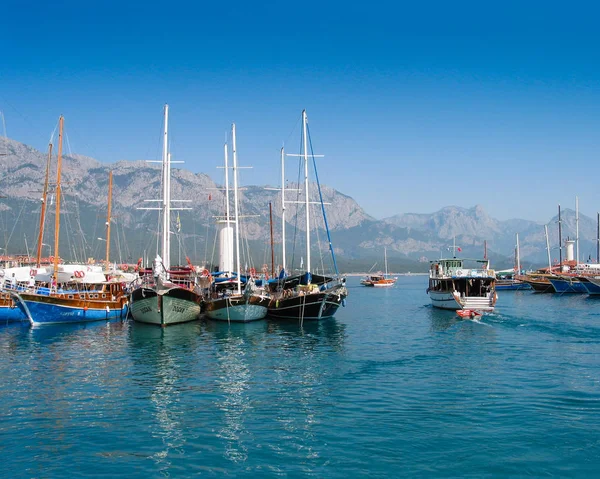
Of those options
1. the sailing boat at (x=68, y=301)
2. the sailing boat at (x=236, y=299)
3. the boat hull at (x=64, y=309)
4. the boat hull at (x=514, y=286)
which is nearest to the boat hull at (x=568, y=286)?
the boat hull at (x=514, y=286)

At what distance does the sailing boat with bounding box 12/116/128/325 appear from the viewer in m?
49.3

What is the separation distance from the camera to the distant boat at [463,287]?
6012 cm

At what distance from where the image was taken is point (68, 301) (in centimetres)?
5209

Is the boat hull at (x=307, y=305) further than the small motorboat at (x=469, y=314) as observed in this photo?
No

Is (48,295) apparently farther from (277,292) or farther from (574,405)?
(574,405)

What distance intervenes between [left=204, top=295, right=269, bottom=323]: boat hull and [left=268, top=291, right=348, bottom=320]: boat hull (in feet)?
5.02

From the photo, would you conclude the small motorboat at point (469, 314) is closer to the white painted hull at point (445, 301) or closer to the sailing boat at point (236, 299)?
the white painted hull at point (445, 301)

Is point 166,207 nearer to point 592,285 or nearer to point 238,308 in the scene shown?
point 238,308

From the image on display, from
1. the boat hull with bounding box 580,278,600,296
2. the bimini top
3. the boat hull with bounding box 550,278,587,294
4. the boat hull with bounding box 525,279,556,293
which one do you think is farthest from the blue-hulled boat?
the bimini top

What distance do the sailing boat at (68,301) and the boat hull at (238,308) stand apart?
40.9ft

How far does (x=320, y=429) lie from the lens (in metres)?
18.1

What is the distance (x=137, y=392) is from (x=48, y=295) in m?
32.5

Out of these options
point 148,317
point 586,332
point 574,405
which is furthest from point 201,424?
point 586,332

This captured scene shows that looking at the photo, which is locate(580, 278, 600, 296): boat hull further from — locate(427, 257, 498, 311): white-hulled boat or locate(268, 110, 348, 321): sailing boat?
locate(268, 110, 348, 321): sailing boat
